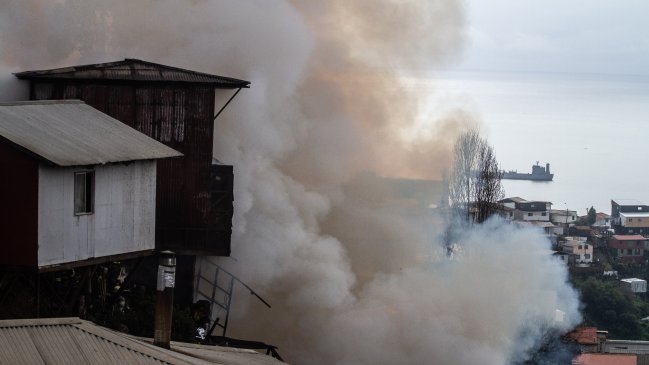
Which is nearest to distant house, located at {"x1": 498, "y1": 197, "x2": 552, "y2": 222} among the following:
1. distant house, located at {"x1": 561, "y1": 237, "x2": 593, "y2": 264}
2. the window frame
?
distant house, located at {"x1": 561, "y1": 237, "x2": 593, "y2": 264}

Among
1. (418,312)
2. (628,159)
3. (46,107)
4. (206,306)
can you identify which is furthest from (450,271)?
(628,159)

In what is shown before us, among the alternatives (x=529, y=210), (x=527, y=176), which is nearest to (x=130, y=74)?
(x=529, y=210)

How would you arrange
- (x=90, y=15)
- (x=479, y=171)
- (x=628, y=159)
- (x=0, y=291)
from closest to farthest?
(x=0, y=291)
(x=90, y=15)
(x=479, y=171)
(x=628, y=159)

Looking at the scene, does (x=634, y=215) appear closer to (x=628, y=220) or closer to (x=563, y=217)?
(x=628, y=220)

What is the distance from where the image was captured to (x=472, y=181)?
150 ft

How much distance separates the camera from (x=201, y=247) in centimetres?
2789

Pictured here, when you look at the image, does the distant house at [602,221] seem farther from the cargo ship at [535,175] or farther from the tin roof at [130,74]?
the tin roof at [130,74]

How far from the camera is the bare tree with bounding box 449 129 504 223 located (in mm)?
43531

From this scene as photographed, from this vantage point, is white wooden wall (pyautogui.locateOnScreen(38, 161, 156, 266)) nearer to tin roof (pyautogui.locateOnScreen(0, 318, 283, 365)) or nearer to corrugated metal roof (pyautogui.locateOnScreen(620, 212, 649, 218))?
tin roof (pyautogui.locateOnScreen(0, 318, 283, 365))

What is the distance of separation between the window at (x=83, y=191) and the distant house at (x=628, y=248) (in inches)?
1951

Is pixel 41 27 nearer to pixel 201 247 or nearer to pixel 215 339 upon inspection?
pixel 201 247

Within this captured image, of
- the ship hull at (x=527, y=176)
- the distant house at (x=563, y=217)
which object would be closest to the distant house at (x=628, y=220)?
the distant house at (x=563, y=217)

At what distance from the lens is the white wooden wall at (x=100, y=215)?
67.4 feet

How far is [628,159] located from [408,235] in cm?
11264
